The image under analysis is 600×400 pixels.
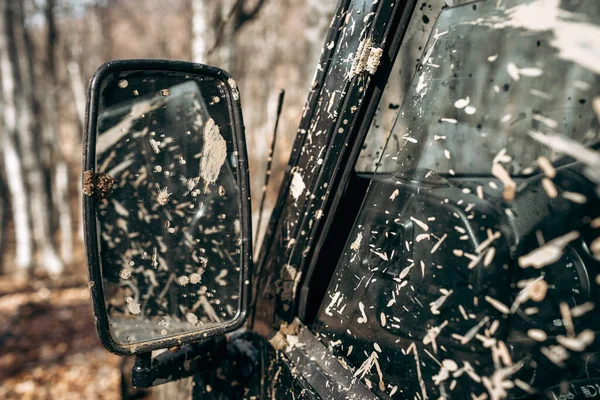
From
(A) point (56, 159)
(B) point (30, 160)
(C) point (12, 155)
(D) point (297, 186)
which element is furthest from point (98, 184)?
(A) point (56, 159)

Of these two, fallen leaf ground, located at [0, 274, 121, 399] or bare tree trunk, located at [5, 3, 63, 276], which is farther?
bare tree trunk, located at [5, 3, 63, 276]

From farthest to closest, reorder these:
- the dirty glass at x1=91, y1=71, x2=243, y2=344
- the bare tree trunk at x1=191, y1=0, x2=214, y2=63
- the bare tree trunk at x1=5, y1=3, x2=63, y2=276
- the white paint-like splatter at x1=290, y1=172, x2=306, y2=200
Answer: the bare tree trunk at x1=5, y1=3, x2=63, y2=276 < the bare tree trunk at x1=191, y1=0, x2=214, y2=63 < the white paint-like splatter at x1=290, y1=172, x2=306, y2=200 < the dirty glass at x1=91, y1=71, x2=243, y2=344

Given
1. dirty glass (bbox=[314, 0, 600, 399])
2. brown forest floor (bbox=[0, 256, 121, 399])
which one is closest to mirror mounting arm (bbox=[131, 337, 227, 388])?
dirty glass (bbox=[314, 0, 600, 399])

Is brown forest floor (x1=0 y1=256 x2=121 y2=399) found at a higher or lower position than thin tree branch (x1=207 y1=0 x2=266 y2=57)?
lower

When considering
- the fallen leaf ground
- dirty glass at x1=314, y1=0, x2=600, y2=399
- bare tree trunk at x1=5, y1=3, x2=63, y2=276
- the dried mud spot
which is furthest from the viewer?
bare tree trunk at x1=5, y1=3, x2=63, y2=276

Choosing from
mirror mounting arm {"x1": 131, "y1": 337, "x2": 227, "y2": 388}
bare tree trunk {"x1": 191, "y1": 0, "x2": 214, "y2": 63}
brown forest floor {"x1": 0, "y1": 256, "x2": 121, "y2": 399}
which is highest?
bare tree trunk {"x1": 191, "y1": 0, "x2": 214, "y2": 63}

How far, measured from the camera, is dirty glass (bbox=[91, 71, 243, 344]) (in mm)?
1219

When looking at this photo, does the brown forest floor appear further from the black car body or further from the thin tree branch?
the black car body

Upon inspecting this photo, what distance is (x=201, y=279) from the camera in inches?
52.8

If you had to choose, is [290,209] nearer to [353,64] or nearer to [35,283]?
[353,64]

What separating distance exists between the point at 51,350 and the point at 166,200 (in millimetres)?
6469

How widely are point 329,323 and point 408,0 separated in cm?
94

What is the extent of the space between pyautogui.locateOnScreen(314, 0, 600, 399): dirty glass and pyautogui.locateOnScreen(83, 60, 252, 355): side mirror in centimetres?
49

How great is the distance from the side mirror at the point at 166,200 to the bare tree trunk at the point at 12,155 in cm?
952
